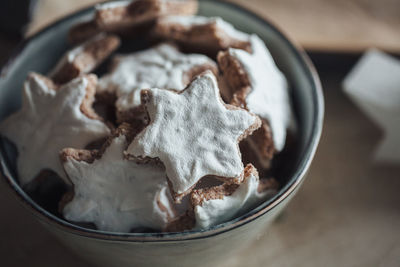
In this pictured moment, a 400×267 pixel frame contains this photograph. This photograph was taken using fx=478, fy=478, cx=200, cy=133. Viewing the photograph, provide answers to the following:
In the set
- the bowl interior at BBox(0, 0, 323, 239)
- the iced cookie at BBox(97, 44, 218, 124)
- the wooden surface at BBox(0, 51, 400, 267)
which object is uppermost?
the iced cookie at BBox(97, 44, 218, 124)

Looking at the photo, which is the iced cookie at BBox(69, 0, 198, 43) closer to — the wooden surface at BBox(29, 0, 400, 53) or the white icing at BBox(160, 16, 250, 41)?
the white icing at BBox(160, 16, 250, 41)

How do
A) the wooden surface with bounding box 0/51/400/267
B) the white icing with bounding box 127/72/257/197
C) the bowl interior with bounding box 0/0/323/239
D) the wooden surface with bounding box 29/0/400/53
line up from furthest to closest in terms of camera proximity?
the wooden surface with bounding box 29/0/400/53 → the wooden surface with bounding box 0/51/400/267 → the bowl interior with bounding box 0/0/323/239 → the white icing with bounding box 127/72/257/197

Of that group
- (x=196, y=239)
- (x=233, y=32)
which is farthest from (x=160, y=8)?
(x=196, y=239)

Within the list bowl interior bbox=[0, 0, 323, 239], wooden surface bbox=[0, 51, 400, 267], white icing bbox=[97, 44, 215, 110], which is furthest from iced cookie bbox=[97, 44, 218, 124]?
wooden surface bbox=[0, 51, 400, 267]

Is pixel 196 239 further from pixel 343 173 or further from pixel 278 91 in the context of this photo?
pixel 343 173

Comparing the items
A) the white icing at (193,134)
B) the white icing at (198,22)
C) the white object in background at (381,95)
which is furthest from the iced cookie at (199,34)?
the white object in background at (381,95)

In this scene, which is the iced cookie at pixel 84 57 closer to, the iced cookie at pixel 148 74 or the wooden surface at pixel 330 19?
the iced cookie at pixel 148 74
